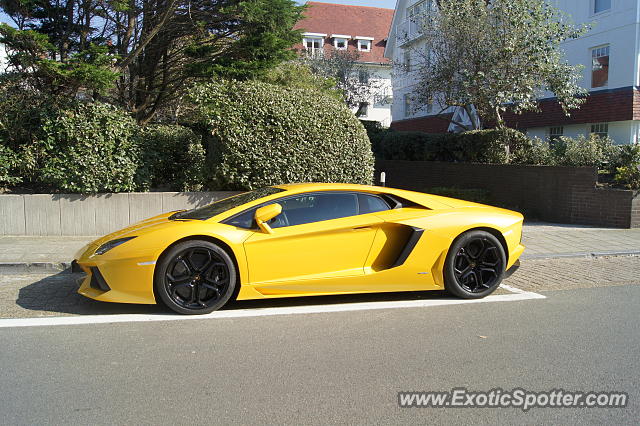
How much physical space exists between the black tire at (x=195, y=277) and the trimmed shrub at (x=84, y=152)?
5.25 m

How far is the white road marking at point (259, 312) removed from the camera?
506cm

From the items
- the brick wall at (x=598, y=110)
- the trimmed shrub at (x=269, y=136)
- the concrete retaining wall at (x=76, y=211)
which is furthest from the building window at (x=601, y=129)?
the concrete retaining wall at (x=76, y=211)

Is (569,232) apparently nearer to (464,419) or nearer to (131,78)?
(464,419)

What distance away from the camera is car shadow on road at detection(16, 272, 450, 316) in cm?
541

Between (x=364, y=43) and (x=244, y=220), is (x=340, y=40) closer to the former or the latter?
(x=364, y=43)

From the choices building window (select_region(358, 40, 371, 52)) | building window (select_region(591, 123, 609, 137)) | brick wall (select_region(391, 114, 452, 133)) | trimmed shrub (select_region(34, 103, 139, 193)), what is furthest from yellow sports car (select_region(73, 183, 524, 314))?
building window (select_region(358, 40, 371, 52))

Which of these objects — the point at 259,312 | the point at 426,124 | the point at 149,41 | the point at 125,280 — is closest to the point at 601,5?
the point at 426,124

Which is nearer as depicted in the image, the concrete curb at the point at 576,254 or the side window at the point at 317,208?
the side window at the point at 317,208

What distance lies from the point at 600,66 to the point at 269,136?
542 inches

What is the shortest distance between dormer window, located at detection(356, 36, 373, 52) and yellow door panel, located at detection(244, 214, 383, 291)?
4205 cm

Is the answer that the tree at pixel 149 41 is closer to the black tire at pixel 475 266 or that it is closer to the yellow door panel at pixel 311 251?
the yellow door panel at pixel 311 251

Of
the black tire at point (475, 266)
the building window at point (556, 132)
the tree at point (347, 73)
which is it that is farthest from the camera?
the tree at point (347, 73)

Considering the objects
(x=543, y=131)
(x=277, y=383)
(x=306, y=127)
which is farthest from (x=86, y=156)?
(x=543, y=131)

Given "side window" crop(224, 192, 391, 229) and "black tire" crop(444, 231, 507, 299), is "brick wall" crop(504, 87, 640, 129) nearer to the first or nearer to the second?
"black tire" crop(444, 231, 507, 299)
